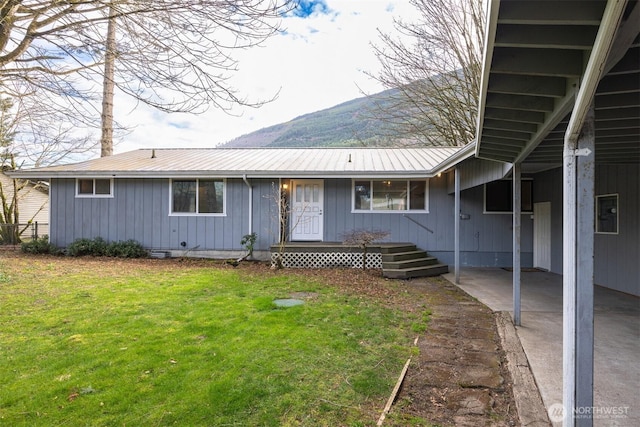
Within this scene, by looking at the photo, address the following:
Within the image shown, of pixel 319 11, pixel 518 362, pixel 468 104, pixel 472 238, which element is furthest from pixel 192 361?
pixel 468 104

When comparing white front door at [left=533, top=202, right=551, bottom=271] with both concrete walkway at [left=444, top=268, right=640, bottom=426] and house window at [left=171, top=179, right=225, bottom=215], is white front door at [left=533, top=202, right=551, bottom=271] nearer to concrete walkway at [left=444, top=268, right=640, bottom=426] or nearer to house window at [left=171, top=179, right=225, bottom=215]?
concrete walkway at [left=444, top=268, right=640, bottom=426]

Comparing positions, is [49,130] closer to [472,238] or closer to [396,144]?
[472,238]

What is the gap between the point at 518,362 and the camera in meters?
3.09

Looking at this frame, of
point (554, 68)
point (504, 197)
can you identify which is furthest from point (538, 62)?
point (504, 197)

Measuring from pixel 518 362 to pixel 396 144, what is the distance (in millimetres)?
13447

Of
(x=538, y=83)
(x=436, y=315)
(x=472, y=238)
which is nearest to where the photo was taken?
(x=538, y=83)

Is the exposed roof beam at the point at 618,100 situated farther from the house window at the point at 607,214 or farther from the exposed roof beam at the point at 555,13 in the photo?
the house window at the point at 607,214

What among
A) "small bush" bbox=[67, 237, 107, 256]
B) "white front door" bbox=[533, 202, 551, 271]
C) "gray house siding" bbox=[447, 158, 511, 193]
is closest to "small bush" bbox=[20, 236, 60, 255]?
"small bush" bbox=[67, 237, 107, 256]

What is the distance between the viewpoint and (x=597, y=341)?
358 cm

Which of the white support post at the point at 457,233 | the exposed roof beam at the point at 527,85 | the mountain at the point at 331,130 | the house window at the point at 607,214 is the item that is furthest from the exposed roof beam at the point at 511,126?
the mountain at the point at 331,130

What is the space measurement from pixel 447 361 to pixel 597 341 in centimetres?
181

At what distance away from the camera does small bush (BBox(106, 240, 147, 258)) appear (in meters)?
9.16

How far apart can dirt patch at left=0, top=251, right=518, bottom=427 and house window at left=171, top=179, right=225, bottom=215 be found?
9.25ft

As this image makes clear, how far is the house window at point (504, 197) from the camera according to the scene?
902 cm
